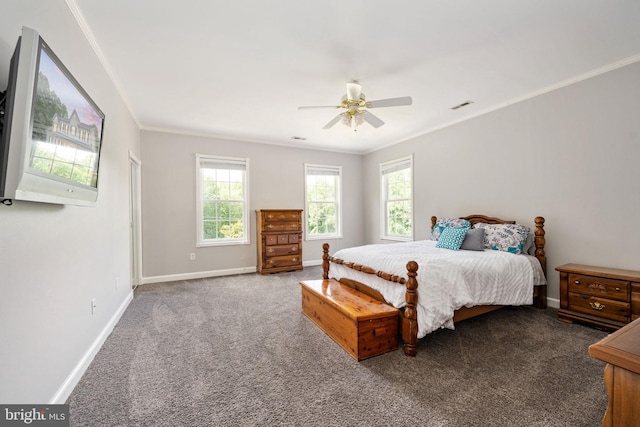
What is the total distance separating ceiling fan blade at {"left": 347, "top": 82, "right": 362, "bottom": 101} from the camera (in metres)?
2.85

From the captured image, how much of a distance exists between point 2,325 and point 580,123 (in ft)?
16.1

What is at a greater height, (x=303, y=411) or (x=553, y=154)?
(x=553, y=154)

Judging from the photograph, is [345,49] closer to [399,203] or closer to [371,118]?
[371,118]

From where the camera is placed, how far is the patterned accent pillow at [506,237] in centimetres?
333

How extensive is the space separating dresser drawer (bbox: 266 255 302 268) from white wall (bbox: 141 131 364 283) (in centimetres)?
46

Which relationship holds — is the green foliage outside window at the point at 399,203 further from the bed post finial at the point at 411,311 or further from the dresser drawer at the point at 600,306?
the bed post finial at the point at 411,311

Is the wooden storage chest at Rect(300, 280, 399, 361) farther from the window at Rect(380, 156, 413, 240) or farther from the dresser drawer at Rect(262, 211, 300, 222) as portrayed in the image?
the window at Rect(380, 156, 413, 240)

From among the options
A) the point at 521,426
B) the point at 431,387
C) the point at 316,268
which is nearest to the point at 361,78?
the point at 431,387

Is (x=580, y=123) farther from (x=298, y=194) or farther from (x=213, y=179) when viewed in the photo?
(x=213, y=179)

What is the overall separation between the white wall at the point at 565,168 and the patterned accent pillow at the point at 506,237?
349 millimetres

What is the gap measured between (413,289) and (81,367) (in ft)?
8.27

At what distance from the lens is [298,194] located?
5.94m

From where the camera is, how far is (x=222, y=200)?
525 centimetres

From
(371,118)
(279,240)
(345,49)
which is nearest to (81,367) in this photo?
(345,49)
